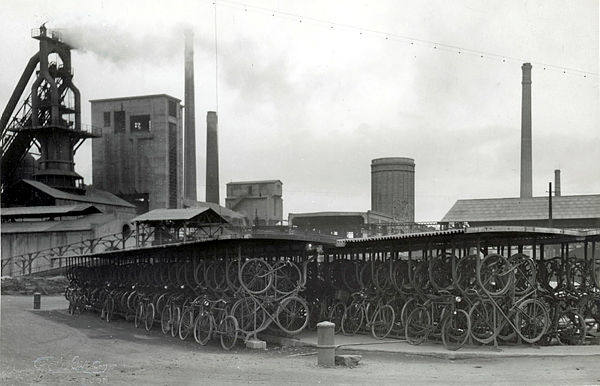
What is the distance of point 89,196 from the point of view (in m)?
51.1

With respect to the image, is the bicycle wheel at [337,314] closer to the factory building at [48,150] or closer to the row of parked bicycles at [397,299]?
the row of parked bicycles at [397,299]

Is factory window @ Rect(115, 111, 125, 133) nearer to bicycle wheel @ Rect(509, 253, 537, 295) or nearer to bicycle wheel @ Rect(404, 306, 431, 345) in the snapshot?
bicycle wheel @ Rect(404, 306, 431, 345)

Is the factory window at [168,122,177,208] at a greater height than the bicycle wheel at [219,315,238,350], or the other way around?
the factory window at [168,122,177,208]

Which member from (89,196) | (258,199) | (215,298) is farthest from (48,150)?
(215,298)

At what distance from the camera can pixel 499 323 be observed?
14.1m

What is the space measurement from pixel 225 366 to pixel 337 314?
6.25m

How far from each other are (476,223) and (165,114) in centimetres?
2740

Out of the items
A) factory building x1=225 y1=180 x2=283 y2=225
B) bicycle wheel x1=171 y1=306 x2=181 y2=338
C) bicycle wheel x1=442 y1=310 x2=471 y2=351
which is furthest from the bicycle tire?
factory building x1=225 y1=180 x2=283 y2=225

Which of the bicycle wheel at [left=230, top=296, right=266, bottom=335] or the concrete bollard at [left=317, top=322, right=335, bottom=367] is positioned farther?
the bicycle wheel at [left=230, top=296, right=266, bottom=335]

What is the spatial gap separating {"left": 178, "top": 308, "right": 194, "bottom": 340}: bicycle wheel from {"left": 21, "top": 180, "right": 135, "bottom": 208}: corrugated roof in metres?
31.4

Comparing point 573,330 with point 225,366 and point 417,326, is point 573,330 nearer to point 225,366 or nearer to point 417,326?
point 417,326

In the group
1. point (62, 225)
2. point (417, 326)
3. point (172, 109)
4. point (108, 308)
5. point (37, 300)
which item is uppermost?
point (172, 109)

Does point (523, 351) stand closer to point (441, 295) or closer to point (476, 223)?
point (441, 295)

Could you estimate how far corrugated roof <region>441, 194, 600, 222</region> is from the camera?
3728cm
